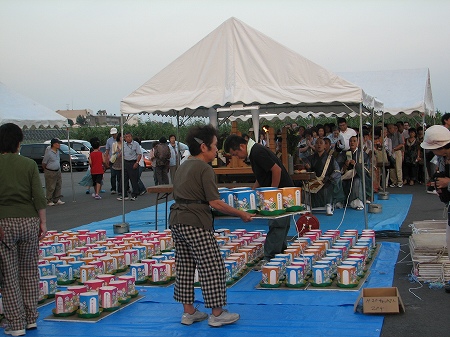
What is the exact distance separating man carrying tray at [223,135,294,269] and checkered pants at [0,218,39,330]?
9.05 ft

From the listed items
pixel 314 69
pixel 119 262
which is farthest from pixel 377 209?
pixel 119 262

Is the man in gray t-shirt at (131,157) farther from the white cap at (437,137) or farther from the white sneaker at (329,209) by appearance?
the white cap at (437,137)

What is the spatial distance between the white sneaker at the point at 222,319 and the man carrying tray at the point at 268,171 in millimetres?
2390

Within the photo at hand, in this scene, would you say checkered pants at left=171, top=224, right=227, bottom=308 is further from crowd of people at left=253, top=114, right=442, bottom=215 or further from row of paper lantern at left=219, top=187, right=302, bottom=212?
crowd of people at left=253, top=114, right=442, bottom=215

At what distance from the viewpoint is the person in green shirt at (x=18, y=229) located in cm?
576

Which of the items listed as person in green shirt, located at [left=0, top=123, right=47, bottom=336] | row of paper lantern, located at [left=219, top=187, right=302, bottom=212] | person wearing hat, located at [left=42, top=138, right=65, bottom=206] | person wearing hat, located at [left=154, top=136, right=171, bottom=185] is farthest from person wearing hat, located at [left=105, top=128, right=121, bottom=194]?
person in green shirt, located at [left=0, top=123, right=47, bottom=336]

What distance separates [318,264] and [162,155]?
1088cm

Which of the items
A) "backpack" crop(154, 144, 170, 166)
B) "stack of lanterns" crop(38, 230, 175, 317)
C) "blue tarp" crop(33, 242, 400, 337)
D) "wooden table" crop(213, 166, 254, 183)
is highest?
"backpack" crop(154, 144, 170, 166)

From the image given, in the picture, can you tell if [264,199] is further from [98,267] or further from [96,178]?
[96,178]

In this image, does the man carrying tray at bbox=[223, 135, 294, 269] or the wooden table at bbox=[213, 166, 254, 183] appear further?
the wooden table at bbox=[213, 166, 254, 183]

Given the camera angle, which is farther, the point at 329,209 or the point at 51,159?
the point at 51,159

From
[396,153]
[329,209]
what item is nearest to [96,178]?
[329,209]

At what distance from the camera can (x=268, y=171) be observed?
A: 26.5 ft

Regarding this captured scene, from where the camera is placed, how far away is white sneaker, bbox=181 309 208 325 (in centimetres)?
599
